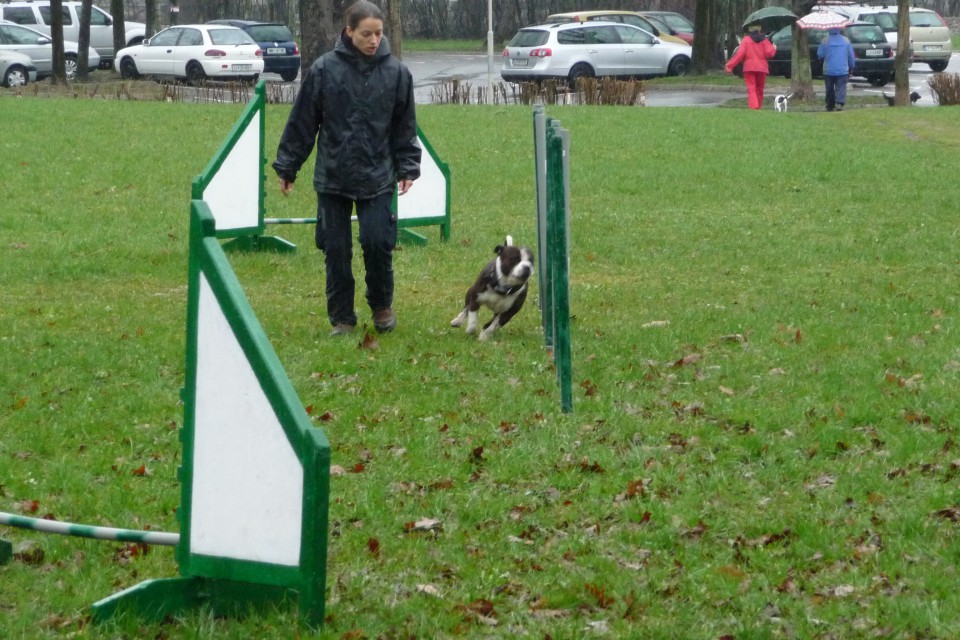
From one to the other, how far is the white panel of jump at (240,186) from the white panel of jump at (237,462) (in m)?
7.60

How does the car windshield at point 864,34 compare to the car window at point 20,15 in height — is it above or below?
below

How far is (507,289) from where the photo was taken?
850 cm

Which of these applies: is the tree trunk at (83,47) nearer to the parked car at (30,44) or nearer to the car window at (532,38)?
the parked car at (30,44)

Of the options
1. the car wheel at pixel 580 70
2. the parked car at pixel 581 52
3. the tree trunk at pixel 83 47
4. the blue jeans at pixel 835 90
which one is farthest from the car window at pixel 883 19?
the tree trunk at pixel 83 47

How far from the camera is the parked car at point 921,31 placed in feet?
129

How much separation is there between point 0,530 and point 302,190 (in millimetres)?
11483

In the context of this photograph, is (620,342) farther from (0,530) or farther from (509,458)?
(0,530)

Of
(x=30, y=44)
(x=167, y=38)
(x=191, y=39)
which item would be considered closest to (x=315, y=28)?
(x=191, y=39)

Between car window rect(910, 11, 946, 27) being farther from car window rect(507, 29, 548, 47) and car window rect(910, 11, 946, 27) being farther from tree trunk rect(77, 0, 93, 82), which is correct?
tree trunk rect(77, 0, 93, 82)

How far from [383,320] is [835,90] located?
21.1m

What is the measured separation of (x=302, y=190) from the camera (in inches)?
645

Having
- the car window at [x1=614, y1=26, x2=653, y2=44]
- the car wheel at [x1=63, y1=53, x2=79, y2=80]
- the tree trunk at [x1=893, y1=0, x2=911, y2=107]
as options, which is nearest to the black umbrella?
the car window at [x1=614, y1=26, x2=653, y2=44]

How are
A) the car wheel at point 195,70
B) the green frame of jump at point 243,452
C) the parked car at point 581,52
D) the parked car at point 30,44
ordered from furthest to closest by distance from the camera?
the parked car at point 30,44 < the car wheel at point 195,70 < the parked car at point 581,52 < the green frame of jump at point 243,452

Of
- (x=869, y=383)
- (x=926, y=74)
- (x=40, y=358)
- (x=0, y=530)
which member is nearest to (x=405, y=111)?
(x=40, y=358)
